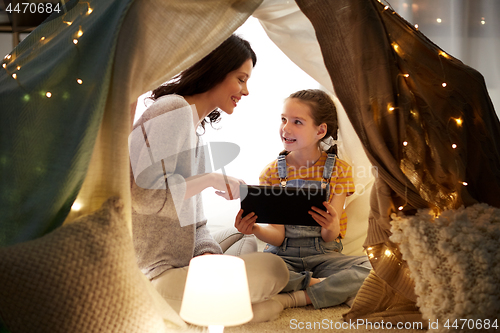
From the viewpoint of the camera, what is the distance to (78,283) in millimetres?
787

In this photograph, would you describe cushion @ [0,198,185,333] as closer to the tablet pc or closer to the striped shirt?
the tablet pc

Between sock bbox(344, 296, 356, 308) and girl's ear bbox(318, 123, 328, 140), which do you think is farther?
girl's ear bbox(318, 123, 328, 140)

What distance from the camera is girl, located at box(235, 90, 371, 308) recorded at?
4.37 feet

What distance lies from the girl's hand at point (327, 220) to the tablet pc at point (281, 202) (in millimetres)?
17

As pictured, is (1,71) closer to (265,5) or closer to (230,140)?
(265,5)

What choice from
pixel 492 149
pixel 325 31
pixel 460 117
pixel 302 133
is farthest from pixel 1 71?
pixel 492 149

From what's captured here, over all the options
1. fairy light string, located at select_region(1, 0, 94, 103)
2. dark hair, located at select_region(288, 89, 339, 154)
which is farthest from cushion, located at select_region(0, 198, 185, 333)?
dark hair, located at select_region(288, 89, 339, 154)

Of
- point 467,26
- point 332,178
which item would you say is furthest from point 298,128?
point 467,26

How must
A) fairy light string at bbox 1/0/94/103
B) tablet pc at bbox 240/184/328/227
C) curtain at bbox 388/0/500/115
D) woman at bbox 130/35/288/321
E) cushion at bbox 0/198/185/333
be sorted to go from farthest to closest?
1. curtain at bbox 388/0/500/115
2. tablet pc at bbox 240/184/328/227
3. woman at bbox 130/35/288/321
4. fairy light string at bbox 1/0/94/103
5. cushion at bbox 0/198/185/333

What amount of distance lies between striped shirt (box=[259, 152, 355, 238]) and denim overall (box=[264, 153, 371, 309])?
25 mm

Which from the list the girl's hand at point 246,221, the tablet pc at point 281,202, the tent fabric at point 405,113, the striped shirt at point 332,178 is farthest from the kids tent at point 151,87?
the striped shirt at point 332,178

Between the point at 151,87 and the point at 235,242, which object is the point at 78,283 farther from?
the point at 235,242

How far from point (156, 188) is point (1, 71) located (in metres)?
0.57

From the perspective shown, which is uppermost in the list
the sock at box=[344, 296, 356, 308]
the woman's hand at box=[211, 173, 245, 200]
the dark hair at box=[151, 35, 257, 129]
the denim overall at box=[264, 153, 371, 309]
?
the dark hair at box=[151, 35, 257, 129]
